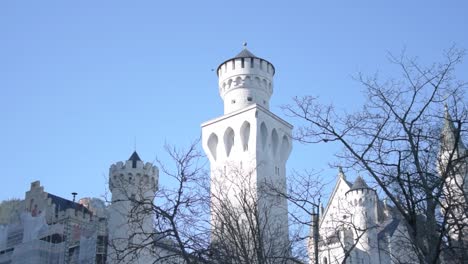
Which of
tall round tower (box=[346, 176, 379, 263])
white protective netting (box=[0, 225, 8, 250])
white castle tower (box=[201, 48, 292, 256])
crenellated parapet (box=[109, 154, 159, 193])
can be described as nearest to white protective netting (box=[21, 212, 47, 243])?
white protective netting (box=[0, 225, 8, 250])

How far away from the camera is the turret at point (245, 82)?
151 feet

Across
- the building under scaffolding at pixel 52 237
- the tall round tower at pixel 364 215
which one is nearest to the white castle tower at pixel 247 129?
the tall round tower at pixel 364 215

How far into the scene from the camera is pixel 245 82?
46344 mm

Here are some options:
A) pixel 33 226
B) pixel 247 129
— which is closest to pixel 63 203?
pixel 33 226

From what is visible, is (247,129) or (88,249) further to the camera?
(247,129)

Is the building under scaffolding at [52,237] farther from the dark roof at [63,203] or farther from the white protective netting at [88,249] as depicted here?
the dark roof at [63,203]

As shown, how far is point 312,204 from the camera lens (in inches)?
531

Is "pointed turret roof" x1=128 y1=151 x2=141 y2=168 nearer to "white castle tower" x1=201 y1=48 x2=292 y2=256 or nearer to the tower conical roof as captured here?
the tower conical roof

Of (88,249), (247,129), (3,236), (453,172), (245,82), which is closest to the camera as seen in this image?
(453,172)

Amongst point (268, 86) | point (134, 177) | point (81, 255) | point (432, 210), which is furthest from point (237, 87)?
point (432, 210)

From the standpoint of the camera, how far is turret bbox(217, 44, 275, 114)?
151ft

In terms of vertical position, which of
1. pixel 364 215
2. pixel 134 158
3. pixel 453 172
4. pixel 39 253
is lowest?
pixel 453 172

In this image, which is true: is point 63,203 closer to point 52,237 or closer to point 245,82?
point 52,237

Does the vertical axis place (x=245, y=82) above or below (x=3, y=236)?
above
